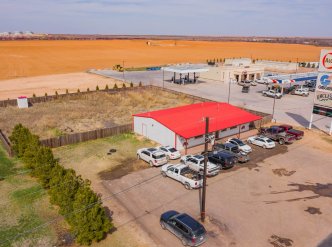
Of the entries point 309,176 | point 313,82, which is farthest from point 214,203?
point 313,82

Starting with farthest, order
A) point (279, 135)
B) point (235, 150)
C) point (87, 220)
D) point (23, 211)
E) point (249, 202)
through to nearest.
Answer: point (279, 135), point (235, 150), point (249, 202), point (23, 211), point (87, 220)

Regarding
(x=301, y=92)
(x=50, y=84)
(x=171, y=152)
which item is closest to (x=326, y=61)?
(x=171, y=152)

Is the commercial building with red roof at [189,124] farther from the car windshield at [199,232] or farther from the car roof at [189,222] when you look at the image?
the car windshield at [199,232]

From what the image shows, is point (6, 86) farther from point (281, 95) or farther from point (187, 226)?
point (187, 226)

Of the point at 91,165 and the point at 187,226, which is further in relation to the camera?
the point at 91,165

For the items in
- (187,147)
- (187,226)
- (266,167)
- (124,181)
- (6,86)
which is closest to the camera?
(187,226)

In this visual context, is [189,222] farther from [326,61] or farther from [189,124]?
[326,61]
